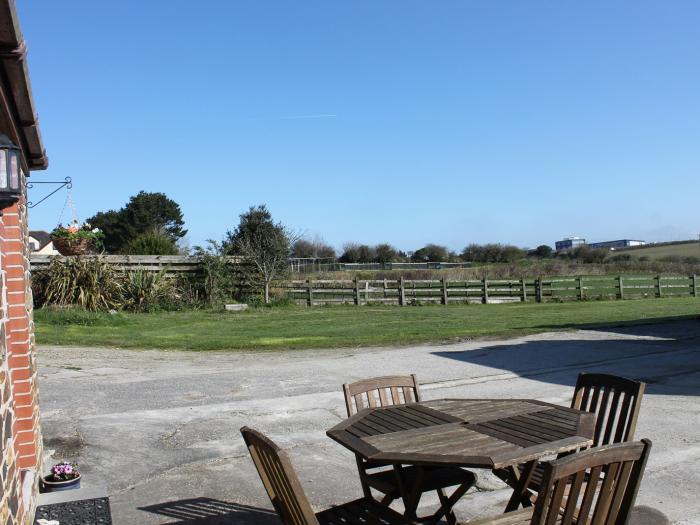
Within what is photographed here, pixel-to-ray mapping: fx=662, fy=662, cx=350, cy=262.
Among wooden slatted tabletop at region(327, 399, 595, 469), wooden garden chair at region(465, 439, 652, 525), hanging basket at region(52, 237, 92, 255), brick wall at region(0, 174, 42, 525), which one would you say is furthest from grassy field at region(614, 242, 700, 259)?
brick wall at region(0, 174, 42, 525)

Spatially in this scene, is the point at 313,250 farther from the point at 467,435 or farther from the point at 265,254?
the point at 467,435

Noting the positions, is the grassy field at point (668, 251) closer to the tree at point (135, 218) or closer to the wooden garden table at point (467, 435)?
the tree at point (135, 218)

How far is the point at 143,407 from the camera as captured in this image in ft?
27.0

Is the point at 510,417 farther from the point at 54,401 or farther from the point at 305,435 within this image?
the point at 54,401

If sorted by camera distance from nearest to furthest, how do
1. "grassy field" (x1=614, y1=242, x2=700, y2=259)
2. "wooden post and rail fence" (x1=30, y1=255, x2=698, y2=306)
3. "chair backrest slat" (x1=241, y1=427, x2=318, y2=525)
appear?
"chair backrest slat" (x1=241, y1=427, x2=318, y2=525) < "wooden post and rail fence" (x1=30, y1=255, x2=698, y2=306) < "grassy field" (x1=614, y1=242, x2=700, y2=259)

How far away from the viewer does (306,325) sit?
18.0 m

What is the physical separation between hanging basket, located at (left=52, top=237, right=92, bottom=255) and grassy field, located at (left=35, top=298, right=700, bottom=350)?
1725 millimetres

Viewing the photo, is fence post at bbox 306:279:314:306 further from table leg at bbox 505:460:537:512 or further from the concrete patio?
table leg at bbox 505:460:537:512

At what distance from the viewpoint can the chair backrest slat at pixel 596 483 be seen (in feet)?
8.80

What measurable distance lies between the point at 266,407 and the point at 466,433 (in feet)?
15.7

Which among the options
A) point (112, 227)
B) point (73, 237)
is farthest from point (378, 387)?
point (112, 227)

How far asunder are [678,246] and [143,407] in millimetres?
57950

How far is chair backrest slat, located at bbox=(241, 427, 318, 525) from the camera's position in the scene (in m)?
2.99

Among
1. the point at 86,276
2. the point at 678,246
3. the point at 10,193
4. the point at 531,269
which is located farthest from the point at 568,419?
the point at 678,246
